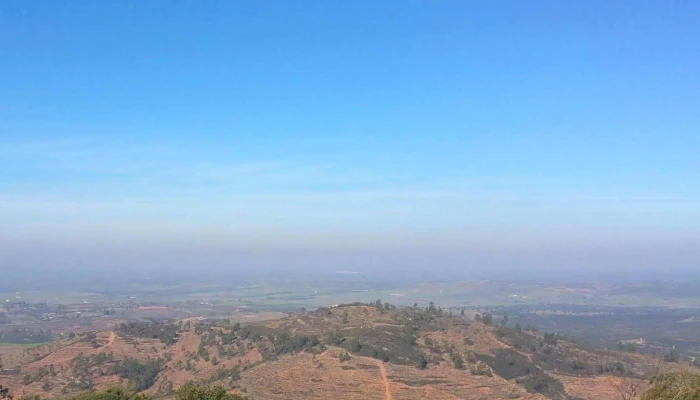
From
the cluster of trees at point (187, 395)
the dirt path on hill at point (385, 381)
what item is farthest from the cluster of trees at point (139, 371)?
the cluster of trees at point (187, 395)

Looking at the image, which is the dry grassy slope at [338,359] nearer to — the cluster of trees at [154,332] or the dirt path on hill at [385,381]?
the dirt path on hill at [385,381]

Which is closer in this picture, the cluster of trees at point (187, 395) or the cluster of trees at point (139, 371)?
the cluster of trees at point (187, 395)

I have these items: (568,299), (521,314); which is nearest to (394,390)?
(521,314)

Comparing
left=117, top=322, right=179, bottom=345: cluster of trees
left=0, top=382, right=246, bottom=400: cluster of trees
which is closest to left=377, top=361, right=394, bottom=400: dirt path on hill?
left=0, top=382, right=246, bottom=400: cluster of trees

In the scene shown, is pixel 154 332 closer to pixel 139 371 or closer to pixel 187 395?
pixel 139 371

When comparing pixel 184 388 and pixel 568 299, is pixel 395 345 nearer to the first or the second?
pixel 184 388

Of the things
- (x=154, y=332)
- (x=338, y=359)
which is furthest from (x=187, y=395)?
(x=154, y=332)

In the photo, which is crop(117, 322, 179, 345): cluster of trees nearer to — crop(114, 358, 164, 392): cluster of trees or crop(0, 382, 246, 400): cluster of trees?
crop(114, 358, 164, 392): cluster of trees

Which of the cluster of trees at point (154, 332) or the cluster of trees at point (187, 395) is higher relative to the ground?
the cluster of trees at point (187, 395)
